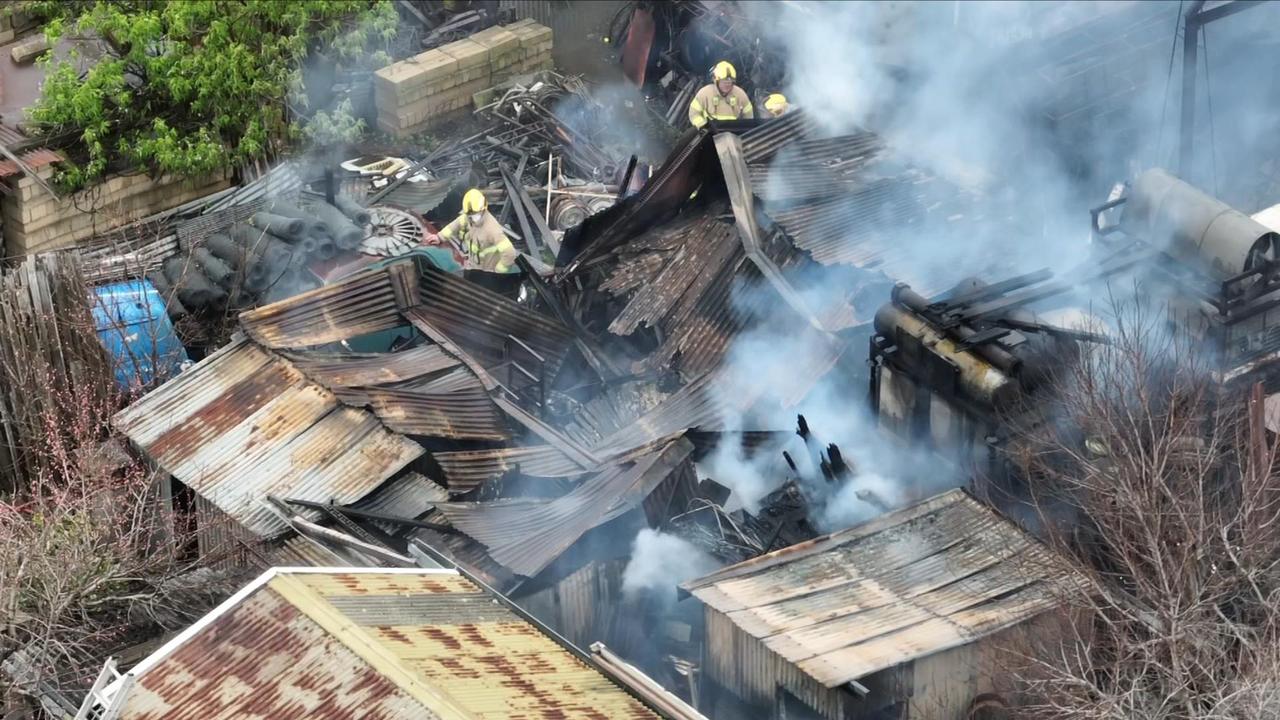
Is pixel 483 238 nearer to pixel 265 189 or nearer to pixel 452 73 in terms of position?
pixel 265 189

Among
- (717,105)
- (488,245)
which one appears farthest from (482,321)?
(717,105)

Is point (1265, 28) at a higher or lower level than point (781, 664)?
higher

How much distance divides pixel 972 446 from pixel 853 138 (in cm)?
691

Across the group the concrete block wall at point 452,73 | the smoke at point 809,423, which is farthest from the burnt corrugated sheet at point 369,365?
the concrete block wall at point 452,73

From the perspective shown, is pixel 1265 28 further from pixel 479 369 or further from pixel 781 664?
pixel 781 664

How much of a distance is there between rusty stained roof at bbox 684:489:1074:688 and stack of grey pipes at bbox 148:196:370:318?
883cm

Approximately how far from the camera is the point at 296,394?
17.7m

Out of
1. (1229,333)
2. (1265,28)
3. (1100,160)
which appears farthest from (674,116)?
(1229,333)

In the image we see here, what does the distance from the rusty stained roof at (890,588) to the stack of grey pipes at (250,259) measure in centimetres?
883

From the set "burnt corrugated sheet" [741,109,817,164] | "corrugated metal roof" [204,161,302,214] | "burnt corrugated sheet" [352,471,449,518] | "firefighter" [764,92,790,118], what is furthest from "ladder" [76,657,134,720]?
"firefighter" [764,92,790,118]

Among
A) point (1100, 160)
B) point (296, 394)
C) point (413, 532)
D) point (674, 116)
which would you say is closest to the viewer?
point (413, 532)

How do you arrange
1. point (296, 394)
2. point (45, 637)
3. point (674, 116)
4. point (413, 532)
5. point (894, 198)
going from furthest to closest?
point (674, 116), point (894, 198), point (296, 394), point (413, 532), point (45, 637)

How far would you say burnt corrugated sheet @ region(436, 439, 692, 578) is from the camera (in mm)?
15461

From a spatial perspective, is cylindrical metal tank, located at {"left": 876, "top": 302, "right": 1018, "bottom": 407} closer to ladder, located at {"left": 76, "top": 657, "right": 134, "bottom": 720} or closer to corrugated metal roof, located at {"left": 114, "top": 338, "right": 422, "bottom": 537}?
corrugated metal roof, located at {"left": 114, "top": 338, "right": 422, "bottom": 537}
